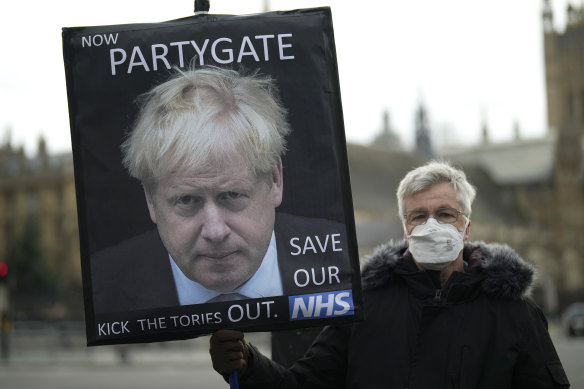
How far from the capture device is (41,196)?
83.2 meters

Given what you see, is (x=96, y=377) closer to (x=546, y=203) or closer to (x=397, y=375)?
(x=397, y=375)

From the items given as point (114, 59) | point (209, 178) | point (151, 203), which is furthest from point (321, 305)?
point (114, 59)

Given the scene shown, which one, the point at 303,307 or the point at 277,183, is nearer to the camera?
the point at 303,307

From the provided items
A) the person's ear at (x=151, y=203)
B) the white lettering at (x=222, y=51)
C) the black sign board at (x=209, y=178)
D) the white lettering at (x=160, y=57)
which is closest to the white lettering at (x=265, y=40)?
the black sign board at (x=209, y=178)

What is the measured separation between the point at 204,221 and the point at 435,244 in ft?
2.82

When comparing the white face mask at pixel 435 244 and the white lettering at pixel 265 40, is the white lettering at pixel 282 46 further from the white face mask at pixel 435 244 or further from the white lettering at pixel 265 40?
the white face mask at pixel 435 244

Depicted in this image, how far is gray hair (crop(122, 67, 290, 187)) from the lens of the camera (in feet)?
11.7

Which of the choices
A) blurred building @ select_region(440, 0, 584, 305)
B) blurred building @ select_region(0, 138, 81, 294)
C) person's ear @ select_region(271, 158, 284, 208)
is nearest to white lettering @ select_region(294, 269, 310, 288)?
person's ear @ select_region(271, 158, 284, 208)

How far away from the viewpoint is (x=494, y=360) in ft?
11.4

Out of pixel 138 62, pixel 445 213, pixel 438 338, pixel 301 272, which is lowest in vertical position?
pixel 438 338

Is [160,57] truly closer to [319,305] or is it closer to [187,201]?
[187,201]

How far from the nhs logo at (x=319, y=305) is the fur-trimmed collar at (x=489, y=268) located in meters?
0.29

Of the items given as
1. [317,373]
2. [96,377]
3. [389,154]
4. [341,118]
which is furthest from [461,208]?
[389,154]

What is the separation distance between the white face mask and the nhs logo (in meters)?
0.34
